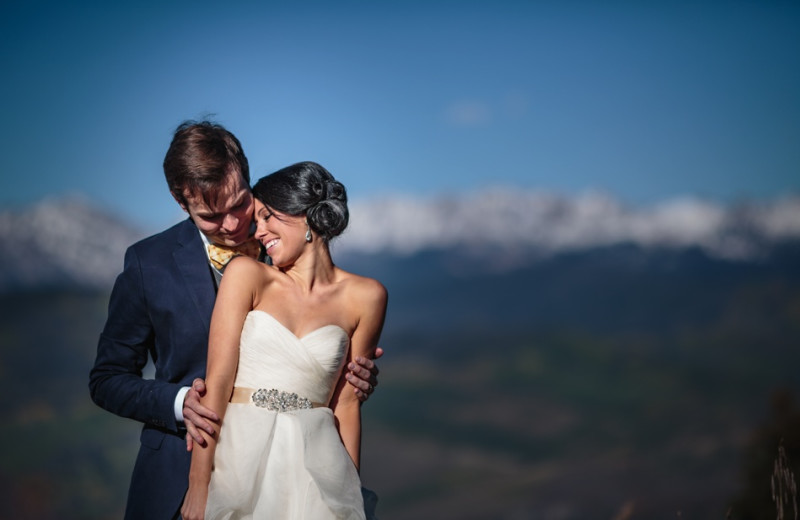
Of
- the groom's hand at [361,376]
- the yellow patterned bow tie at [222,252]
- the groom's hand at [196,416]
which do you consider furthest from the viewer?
the yellow patterned bow tie at [222,252]

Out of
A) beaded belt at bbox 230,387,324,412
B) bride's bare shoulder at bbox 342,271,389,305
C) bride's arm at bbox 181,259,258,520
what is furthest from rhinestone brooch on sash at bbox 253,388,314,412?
bride's bare shoulder at bbox 342,271,389,305

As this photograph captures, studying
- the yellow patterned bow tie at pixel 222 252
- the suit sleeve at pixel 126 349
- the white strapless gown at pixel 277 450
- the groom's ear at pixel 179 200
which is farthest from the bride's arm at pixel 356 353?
the groom's ear at pixel 179 200

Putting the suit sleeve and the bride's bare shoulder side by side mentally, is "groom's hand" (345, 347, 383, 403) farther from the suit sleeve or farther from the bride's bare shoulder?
the suit sleeve

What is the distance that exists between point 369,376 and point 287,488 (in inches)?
21.7

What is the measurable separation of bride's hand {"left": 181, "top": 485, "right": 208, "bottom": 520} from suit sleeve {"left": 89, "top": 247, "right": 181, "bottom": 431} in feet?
0.97

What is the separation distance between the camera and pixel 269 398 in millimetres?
3076

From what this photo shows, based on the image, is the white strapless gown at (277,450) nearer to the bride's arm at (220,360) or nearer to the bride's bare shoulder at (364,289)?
the bride's arm at (220,360)

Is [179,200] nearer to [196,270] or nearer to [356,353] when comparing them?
[196,270]

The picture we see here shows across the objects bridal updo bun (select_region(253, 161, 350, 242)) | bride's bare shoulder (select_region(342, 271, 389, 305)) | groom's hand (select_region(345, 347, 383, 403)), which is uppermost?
bridal updo bun (select_region(253, 161, 350, 242))

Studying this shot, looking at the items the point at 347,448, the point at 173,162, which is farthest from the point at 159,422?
the point at 173,162

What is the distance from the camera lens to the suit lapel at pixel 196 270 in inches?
129

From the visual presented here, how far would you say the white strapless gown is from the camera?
2994mm

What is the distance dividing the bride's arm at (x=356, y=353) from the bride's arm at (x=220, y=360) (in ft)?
1.62

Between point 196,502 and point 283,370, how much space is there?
53 centimetres
